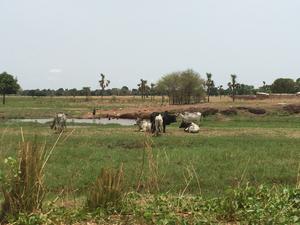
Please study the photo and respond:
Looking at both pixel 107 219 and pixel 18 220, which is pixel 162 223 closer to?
pixel 107 219

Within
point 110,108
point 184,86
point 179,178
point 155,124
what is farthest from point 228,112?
point 179,178

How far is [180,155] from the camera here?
17562 millimetres

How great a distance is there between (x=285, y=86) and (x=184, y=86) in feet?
130

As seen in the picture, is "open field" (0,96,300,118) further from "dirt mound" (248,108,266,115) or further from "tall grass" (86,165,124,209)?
"tall grass" (86,165,124,209)

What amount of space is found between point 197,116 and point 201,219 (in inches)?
1183

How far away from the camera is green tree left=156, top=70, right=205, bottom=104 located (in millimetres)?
82688

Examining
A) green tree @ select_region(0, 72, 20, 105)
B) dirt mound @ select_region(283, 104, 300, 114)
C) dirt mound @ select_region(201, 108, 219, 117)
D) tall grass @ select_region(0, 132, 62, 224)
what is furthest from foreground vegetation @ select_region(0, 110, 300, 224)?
green tree @ select_region(0, 72, 20, 105)

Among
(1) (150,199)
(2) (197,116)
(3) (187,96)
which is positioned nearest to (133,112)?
(2) (197,116)

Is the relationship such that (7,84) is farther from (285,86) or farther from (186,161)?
(186,161)

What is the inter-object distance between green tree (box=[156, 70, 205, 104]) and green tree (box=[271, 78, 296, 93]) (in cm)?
3424

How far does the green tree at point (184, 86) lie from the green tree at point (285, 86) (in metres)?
34.2

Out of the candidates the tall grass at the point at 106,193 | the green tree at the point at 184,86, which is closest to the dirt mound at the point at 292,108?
the green tree at the point at 184,86

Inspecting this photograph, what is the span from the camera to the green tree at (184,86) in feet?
271

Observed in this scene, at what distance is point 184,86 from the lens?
272 feet
